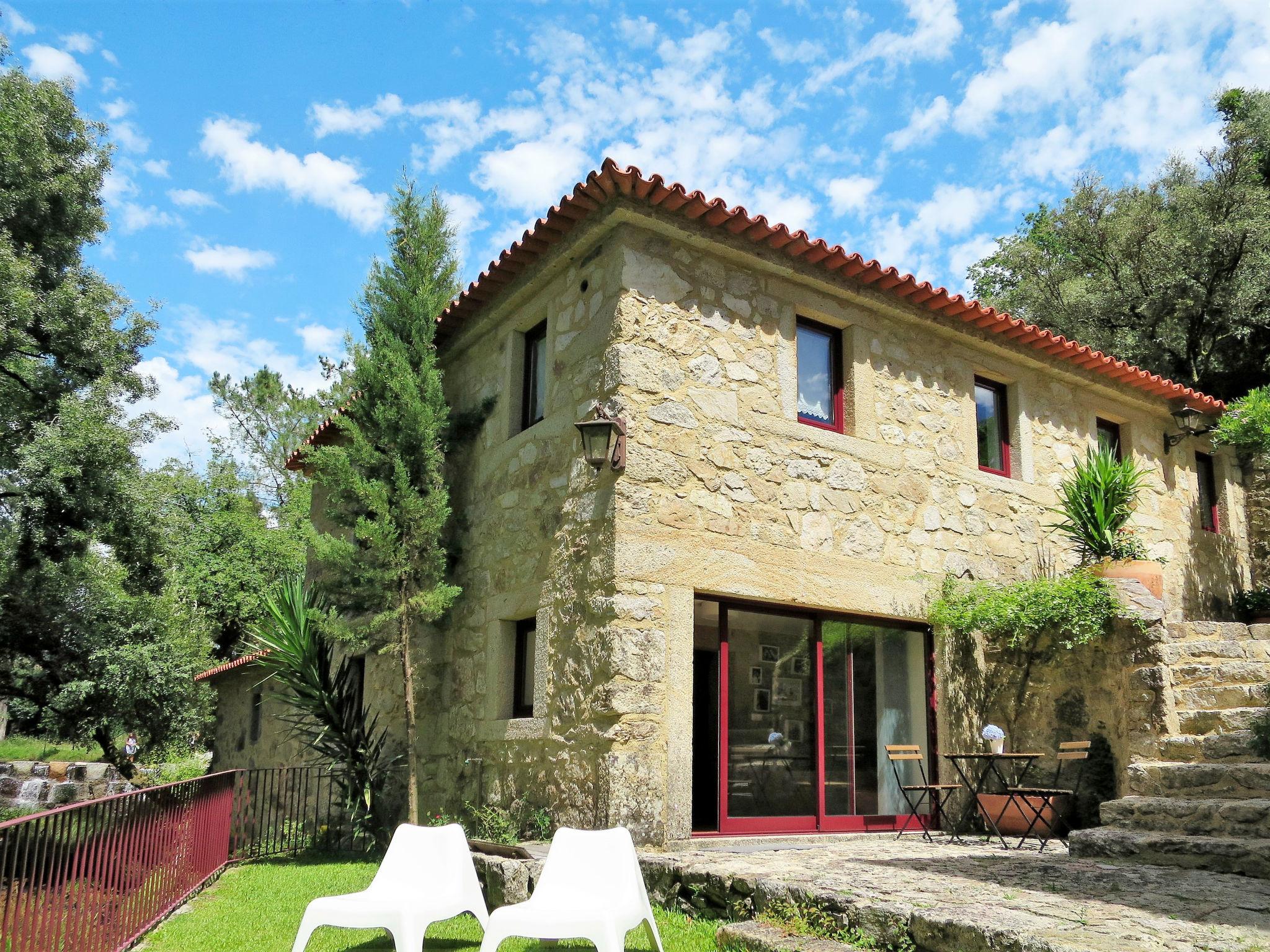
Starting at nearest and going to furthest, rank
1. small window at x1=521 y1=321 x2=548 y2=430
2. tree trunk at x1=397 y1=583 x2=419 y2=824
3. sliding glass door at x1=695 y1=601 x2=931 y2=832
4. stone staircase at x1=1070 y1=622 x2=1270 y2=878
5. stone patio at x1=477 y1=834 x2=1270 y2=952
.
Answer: stone patio at x1=477 y1=834 x2=1270 y2=952, stone staircase at x1=1070 y1=622 x2=1270 y2=878, sliding glass door at x1=695 y1=601 x2=931 y2=832, tree trunk at x1=397 y1=583 x2=419 y2=824, small window at x1=521 y1=321 x2=548 y2=430

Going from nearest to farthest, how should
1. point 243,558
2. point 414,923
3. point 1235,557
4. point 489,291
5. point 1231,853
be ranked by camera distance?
point 414,923, point 1231,853, point 489,291, point 1235,557, point 243,558

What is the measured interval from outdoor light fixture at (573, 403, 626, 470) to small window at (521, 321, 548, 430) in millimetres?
1821

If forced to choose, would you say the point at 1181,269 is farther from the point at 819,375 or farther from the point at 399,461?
the point at 399,461

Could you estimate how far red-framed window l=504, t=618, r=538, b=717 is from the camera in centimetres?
806

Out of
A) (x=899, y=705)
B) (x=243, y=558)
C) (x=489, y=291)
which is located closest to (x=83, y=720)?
(x=489, y=291)

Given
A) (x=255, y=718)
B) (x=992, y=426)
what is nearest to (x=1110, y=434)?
(x=992, y=426)

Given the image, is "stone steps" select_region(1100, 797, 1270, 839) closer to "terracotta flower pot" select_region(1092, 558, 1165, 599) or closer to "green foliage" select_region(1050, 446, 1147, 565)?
"terracotta flower pot" select_region(1092, 558, 1165, 599)

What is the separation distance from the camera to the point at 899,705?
841 cm

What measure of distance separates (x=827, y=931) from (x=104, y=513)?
8548mm

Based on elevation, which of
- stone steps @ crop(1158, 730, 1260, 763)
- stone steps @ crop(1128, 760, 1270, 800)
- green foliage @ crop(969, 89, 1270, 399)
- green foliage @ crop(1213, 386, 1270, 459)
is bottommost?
stone steps @ crop(1128, 760, 1270, 800)

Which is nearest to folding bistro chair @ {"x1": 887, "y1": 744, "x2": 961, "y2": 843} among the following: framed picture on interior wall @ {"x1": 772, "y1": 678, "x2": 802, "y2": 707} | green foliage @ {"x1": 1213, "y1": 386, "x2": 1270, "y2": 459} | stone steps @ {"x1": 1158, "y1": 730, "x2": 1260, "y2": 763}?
framed picture on interior wall @ {"x1": 772, "y1": 678, "x2": 802, "y2": 707}

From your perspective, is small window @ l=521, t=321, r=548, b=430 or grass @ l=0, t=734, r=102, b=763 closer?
small window @ l=521, t=321, r=548, b=430

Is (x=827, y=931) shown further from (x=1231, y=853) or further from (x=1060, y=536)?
(x=1060, y=536)

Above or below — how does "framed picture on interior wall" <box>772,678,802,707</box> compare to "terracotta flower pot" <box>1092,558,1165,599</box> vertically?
below
